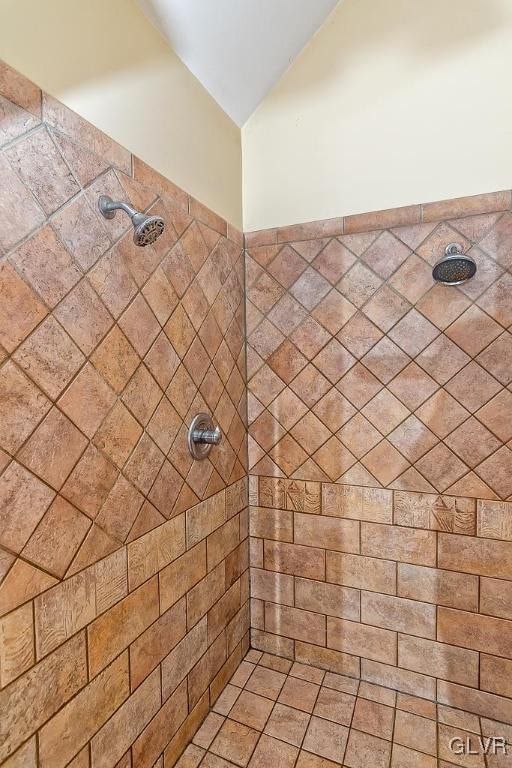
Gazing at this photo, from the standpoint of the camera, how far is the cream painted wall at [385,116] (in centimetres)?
118

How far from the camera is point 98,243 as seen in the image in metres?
0.86

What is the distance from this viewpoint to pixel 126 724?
3.02 feet

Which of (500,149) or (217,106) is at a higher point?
(217,106)

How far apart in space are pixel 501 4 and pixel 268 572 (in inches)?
79.9

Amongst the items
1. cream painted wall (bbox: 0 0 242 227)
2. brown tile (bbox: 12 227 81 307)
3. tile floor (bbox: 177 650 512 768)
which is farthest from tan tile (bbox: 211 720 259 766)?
cream painted wall (bbox: 0 0 242 227)

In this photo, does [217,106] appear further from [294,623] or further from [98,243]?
[294,623]

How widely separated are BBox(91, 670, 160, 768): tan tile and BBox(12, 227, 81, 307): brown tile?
943 millimetres

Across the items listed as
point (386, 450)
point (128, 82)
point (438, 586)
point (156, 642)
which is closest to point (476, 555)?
point (438, 586)

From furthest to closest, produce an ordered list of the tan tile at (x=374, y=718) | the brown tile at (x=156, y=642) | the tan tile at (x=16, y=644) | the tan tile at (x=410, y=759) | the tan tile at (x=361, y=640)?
the tan tile at (x=361, y=640) → the tan tile at (x=374, y=718) → the tan tile at (x=410, y=759) → the brown tile at (x=156, y=642) → the tan tile at (x=16, y=644)

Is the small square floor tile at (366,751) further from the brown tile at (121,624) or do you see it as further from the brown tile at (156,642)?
the brown tile at (121,624)

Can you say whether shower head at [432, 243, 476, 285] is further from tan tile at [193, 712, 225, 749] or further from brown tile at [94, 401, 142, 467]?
tan tile at [193, 712, 225, 749]

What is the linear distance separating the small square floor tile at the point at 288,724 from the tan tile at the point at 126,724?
1.40 feet

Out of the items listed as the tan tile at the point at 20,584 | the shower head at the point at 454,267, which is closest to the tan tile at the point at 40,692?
the tan tile at the point at 20,584

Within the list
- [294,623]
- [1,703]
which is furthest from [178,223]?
[294,623]
